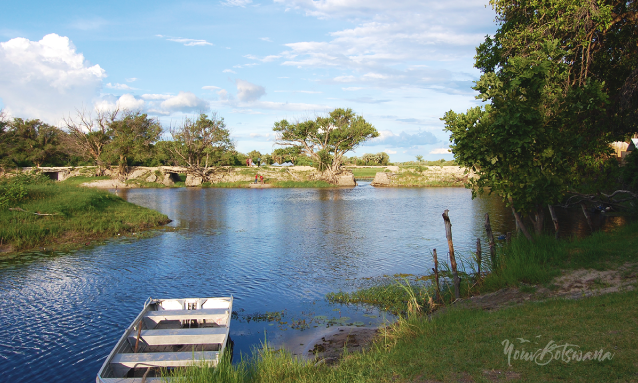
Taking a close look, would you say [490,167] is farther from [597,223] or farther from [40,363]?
[597,223]

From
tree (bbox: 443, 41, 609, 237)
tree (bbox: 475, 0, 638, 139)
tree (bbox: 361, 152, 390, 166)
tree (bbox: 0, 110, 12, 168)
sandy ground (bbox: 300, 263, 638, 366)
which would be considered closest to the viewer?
sandy ground (bbox: 300, 263, 638, 366)

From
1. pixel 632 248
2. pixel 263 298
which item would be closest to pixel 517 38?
pixel 632 248

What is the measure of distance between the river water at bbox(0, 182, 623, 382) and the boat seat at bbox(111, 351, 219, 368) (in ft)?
4.92

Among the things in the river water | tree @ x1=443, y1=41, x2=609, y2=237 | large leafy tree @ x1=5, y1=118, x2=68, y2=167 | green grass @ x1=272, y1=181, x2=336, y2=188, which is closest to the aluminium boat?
the river water

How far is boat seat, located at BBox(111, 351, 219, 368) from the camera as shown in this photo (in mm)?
8086

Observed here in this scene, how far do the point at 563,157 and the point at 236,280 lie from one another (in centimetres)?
1177

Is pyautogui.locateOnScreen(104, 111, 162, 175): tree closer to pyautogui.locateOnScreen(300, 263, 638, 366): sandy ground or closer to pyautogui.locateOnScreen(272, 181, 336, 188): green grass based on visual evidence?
pyautogui.locateOnScreen(272, 181, 336, 188): green grass

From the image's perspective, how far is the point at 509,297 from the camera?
34.3 ft

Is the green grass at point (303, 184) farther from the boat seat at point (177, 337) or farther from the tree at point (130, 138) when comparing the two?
the boat seat at point (177, 337)

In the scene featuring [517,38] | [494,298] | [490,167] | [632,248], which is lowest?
[494,298]

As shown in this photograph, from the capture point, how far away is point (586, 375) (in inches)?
233

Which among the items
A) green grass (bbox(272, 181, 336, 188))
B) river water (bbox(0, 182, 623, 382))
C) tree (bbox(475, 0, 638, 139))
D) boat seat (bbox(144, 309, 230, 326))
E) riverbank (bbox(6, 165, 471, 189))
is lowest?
river water (bbox(0, 182, 623, 382))

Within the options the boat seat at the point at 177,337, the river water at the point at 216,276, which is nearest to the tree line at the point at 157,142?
the river water at the point at 216,276

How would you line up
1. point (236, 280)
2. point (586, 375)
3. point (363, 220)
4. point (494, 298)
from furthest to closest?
point (363, 220) < point (236, 280) < point (494, 298) < point (586, 375)
